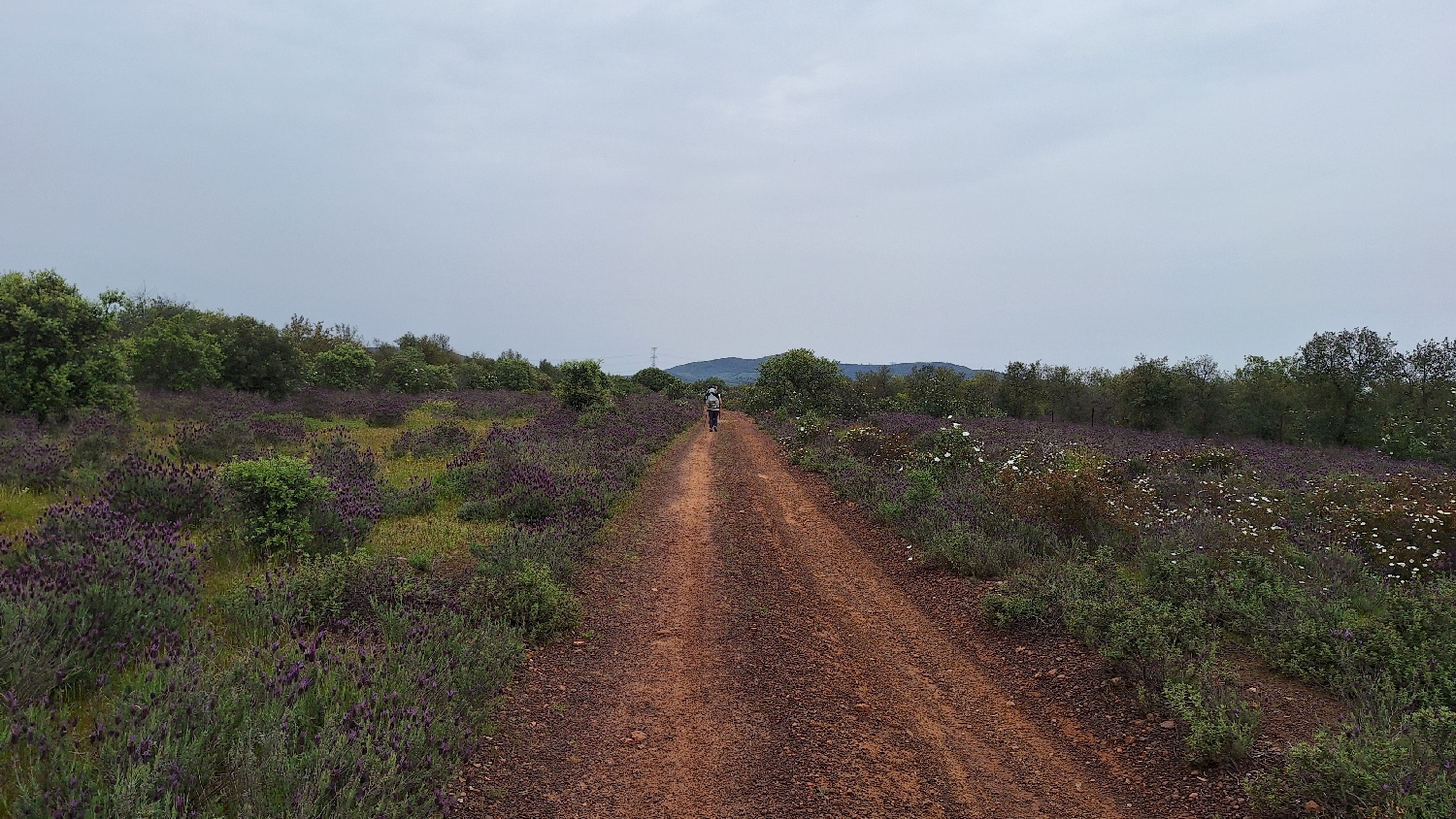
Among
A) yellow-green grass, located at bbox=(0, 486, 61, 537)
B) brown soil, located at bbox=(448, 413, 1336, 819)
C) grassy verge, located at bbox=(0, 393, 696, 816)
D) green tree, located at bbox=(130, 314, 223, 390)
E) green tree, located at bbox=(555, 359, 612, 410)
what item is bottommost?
brown soil, located at bbox=(448, 413, 1336, 819)

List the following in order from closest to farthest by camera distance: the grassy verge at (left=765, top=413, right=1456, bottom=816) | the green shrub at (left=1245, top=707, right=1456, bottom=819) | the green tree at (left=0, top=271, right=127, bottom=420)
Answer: the green shrub at (left=1245, top=707, right=1456, bottom=819) < the grassy verge at (left=765, top=413, right=1456, bottom=816) < the green tree at (left=0, top=271, right=127, bottom=420)

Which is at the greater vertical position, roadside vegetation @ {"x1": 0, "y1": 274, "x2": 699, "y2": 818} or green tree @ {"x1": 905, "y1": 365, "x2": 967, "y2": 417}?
green tree @ {"x1": 905, "y1": 365, "x2": 967, "y2": 417}

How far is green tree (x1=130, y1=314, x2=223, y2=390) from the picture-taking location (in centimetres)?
2542

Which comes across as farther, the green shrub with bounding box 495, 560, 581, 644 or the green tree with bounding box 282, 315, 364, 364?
the green tree with bounding box 282, 315, 364, 364

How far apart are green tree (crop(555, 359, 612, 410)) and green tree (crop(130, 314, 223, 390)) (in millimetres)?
14534

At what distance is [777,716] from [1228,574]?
5620 mm

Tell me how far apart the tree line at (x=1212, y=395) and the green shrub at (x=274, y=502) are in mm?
24185

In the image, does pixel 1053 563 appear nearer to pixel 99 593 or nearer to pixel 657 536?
pixel 657 536

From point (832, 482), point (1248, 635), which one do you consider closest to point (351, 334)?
point (832, 482)

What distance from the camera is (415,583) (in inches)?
243

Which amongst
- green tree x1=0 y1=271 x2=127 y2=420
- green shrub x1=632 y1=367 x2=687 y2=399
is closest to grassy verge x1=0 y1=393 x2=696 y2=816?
green tree x1=0 y1=271 x2=127 y2=420

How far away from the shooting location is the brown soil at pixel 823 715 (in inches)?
152

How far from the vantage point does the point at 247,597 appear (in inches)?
209

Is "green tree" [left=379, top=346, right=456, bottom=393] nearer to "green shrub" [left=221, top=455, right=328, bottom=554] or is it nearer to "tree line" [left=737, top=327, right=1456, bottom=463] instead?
"tree line" [left=737, top=327, right=1456, bottom=463]
